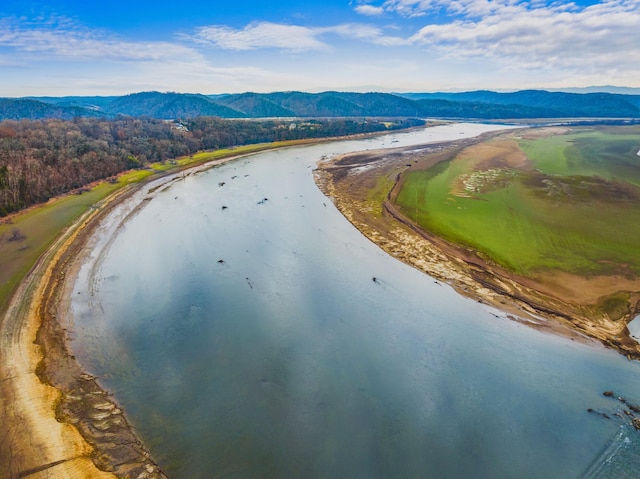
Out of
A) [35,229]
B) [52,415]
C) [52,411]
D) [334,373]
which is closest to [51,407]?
[52,411]

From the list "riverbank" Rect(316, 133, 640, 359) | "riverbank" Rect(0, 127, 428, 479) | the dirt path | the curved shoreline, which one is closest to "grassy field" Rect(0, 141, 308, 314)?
"riverbank" Rect(0, 127, 428, 479)

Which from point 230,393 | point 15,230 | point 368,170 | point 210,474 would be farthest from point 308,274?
point 368,170

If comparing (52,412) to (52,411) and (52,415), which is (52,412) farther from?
(52,415)

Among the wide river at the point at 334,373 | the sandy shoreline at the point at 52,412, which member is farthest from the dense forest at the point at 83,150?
the sandy shoreline at the point at 52,412

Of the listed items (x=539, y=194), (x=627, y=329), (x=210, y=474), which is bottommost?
(x=210, y=474)

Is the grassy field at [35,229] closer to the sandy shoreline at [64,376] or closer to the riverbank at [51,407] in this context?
the sandy shoreline at [64,376]

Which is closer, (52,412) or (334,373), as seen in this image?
(52,412)

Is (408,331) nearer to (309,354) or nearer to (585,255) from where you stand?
(309,354)

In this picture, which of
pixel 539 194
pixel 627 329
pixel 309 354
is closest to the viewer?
pixel 309 354
